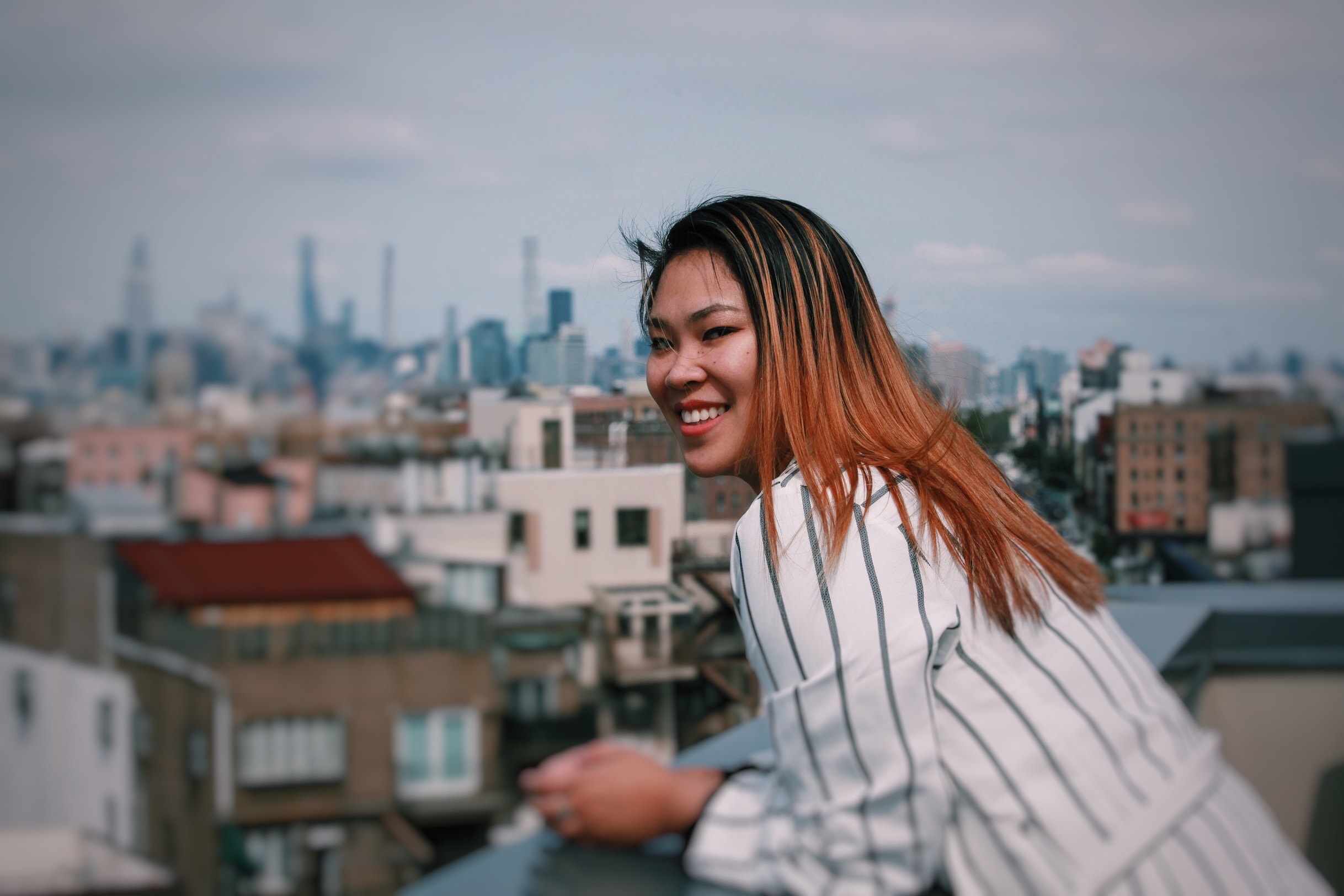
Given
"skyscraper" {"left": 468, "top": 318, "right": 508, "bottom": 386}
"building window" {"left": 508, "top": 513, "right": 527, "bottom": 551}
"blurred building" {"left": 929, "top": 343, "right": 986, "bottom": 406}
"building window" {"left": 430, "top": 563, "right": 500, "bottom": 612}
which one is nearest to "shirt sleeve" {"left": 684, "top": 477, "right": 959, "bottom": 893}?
"blurred building" {"left": 929, "top": 343, "right": 986, "bottom": 406}

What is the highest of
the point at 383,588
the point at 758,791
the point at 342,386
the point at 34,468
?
the point at 342,386

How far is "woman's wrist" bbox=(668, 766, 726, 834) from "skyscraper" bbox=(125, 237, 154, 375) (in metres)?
1.54

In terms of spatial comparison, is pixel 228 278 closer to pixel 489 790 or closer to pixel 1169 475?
pixel 489 790

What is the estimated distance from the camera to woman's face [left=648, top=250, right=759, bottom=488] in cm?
69

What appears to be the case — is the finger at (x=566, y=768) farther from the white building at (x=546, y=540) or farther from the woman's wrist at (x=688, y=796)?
the white building at (x=546, y=540)

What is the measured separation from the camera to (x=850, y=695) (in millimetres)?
500

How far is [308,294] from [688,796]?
1.55 metres

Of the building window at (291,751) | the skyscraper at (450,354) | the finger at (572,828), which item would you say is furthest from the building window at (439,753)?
the finger at (572,828)

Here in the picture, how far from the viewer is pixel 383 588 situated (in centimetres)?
210

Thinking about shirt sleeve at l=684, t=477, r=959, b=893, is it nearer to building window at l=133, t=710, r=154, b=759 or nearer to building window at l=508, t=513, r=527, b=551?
building window at l=508, t=513, r=527, b=551

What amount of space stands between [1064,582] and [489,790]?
79.2 inches

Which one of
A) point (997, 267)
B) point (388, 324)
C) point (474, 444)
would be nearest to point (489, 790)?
point (474, 444)

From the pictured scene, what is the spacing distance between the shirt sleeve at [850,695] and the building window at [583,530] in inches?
49.4

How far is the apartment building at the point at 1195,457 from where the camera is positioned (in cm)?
217
